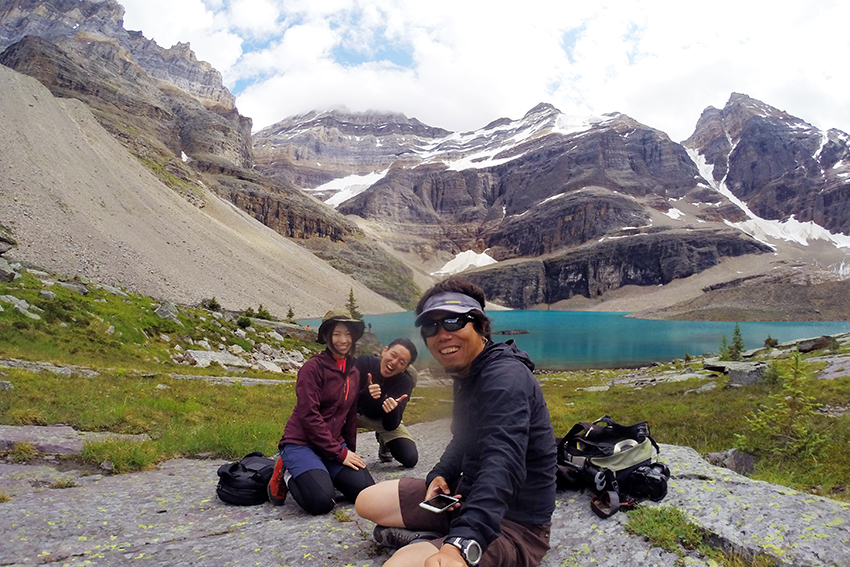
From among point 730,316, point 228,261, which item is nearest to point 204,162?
point 228,261

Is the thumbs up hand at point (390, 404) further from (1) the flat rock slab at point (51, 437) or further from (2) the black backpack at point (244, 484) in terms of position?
(1) the flat rock slab at point (51, 437)

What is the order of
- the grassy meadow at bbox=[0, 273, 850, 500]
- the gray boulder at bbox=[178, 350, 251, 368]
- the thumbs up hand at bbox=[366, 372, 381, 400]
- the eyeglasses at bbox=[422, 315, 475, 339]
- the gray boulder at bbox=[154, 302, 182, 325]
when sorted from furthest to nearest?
1. the gray boulder at bbox=[154, 302, 182, 325]
2. the gray boulder at bbox=[178, 350, 251, 368]
3. the grassy meadow at bbox=[0, 273, 850, 500]
4. the thumbs up hand at bbox=[366, 372, 381, 400]
5. the eyeglasses at bbox=[422, 315, 475, 339]

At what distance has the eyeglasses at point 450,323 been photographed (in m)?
3.34

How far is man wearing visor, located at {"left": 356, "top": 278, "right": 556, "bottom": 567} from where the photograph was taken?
283cm

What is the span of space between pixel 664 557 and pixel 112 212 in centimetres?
8957

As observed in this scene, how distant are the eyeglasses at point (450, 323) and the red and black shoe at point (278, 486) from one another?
3.40 m

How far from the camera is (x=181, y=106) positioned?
591ft

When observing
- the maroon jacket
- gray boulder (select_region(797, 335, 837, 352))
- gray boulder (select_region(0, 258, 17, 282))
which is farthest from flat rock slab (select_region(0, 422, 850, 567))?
gray boulder (select_region(797, 335, 837, 352))

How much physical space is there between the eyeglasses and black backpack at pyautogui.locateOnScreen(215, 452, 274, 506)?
378 centimetres

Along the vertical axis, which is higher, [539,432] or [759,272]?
[759,272]

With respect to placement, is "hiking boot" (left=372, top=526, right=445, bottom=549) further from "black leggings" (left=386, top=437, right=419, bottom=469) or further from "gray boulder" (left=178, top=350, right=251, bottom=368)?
"gray boulder" (left=178, top=350, right=251, bottom=368)

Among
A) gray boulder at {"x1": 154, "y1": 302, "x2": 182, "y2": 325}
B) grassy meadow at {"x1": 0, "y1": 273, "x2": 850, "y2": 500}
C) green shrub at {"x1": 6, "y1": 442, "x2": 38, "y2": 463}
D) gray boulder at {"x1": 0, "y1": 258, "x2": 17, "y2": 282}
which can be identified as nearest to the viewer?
green shrub at {"x1": 6, "y1": 442, "x2": 38, "y2": 463}

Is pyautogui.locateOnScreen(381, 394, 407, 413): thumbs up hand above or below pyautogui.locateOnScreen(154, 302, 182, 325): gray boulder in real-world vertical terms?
below

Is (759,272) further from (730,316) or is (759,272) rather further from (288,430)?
(288,430)
